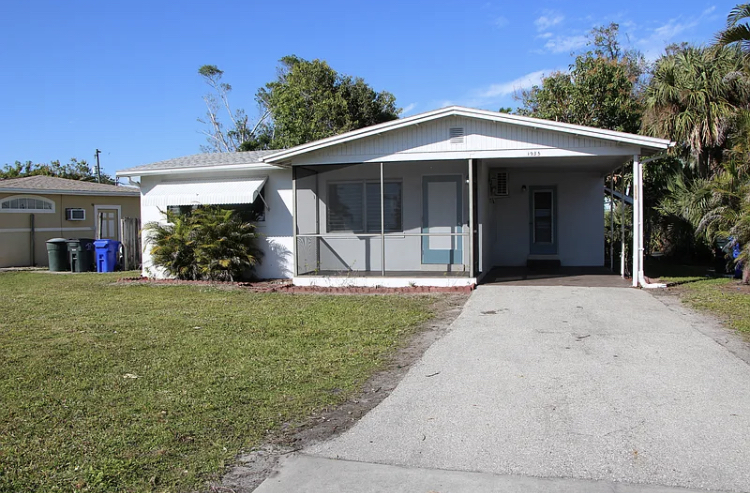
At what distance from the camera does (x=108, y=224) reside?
2219 centimetres

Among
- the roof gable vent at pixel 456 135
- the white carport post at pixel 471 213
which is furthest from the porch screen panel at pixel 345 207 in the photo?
the white carport post at pixel 471 213

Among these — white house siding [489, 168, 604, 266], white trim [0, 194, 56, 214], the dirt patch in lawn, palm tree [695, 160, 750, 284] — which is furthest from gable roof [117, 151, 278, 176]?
palm tree [695, 160, 750, 284]

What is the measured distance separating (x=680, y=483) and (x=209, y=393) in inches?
149

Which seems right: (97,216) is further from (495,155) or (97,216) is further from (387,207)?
(495,155)

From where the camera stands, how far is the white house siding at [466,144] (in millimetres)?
11812

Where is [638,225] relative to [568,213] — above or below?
below

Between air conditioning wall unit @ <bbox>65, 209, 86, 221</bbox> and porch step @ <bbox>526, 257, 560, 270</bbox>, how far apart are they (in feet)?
50.6

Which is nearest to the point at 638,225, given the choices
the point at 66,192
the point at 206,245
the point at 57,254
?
the point at 206,245

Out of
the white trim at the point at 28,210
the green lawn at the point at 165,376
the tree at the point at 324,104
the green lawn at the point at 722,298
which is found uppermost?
the tree at the point at 324,104

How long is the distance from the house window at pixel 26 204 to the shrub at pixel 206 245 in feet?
28.1

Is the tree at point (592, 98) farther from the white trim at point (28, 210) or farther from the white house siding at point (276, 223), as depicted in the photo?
the white trim at point (28, 210)

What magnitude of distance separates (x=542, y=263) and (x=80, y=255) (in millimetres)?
13033

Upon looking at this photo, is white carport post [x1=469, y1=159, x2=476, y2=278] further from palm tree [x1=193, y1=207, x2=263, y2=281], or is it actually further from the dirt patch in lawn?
palm tree [x1=193, y1=207, x2=263, y2=281]

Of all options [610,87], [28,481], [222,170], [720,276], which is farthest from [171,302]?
[610,87]
